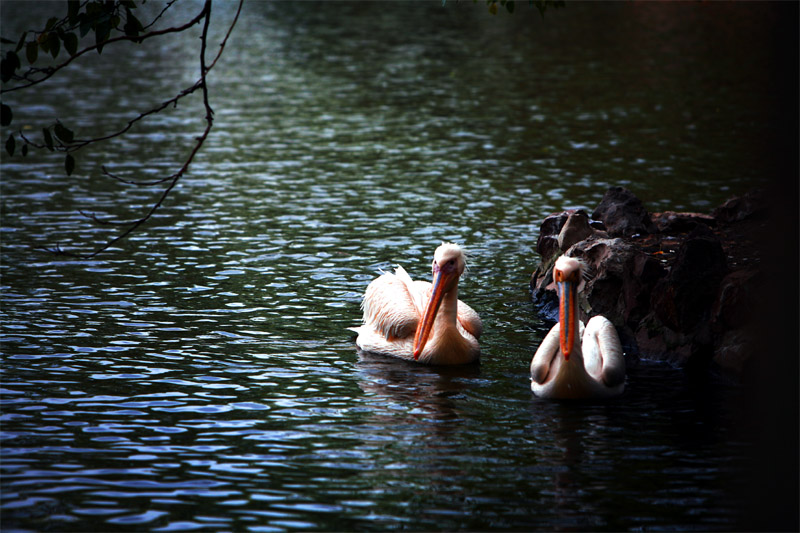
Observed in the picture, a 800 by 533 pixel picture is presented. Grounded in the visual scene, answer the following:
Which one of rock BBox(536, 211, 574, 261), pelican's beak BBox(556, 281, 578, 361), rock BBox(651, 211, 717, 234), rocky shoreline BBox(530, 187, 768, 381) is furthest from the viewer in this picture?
rock BBox(651, 211, 717, 234)

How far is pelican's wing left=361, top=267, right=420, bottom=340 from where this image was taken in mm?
10531

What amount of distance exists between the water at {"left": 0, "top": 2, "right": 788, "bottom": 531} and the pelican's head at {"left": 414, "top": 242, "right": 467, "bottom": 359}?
39cm

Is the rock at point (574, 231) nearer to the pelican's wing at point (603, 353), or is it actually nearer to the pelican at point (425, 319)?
the pelican at point (425, 319)

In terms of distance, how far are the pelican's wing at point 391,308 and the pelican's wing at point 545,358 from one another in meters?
1.69

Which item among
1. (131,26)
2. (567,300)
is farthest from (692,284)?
(131,26)

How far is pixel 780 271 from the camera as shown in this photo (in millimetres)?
4711

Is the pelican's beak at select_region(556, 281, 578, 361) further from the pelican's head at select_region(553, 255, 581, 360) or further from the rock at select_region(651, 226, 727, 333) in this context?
the rock at select_region(651, 226, 727, 333)

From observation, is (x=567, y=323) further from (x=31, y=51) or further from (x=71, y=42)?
(x=31, y=51)

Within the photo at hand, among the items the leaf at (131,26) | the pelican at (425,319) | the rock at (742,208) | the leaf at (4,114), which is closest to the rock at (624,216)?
the rock at (742,208)

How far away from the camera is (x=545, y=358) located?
365 inches

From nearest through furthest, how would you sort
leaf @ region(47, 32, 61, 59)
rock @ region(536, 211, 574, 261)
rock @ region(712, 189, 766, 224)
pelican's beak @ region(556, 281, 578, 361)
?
leaf @ region(47, 32, 61, 59) < pelican's beak @ region(556, 281, 578, 361) < rock @ region(536, 211, 574, 261) < rock @ region(712, 189, 766, 224)

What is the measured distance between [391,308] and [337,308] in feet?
4.89

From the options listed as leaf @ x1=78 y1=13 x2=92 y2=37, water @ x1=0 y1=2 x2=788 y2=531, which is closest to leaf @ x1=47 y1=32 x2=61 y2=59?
leaf @ x1=78 y1=13 x2=92 y2=37

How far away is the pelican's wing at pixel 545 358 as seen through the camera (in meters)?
9.22
